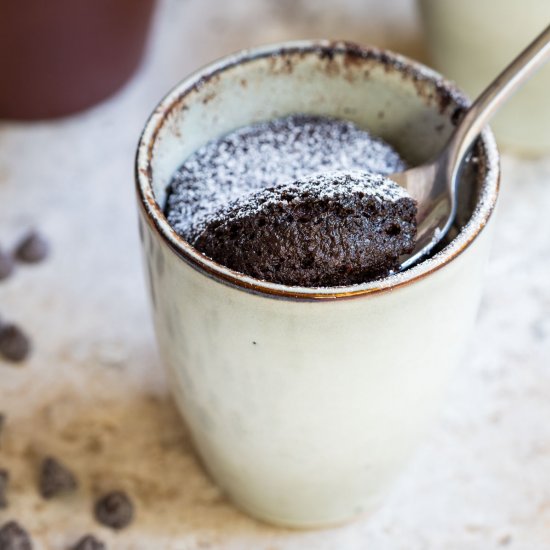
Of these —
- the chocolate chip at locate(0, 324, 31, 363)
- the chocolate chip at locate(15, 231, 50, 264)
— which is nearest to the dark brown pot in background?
the chocolate chip at locate(15, 231, 50, 264)

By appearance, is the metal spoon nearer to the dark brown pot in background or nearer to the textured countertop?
the textured countertop

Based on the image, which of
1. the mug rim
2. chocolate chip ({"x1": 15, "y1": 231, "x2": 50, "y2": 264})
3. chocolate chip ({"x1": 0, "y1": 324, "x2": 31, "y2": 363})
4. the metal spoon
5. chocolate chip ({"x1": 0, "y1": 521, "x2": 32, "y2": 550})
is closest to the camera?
the mug rim

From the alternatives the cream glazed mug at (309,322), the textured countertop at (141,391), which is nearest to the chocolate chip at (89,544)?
the textured countertop at (141,391)

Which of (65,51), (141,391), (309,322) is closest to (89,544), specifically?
(141,391)

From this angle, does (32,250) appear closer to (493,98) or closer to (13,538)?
(13,538)

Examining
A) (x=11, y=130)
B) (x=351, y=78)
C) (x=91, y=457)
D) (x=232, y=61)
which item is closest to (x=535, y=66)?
(x=351, y=78)

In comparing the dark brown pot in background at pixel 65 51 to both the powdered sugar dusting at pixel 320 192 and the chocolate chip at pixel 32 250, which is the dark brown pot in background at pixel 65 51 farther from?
the powdered sugar dusting at pixel 320 192
